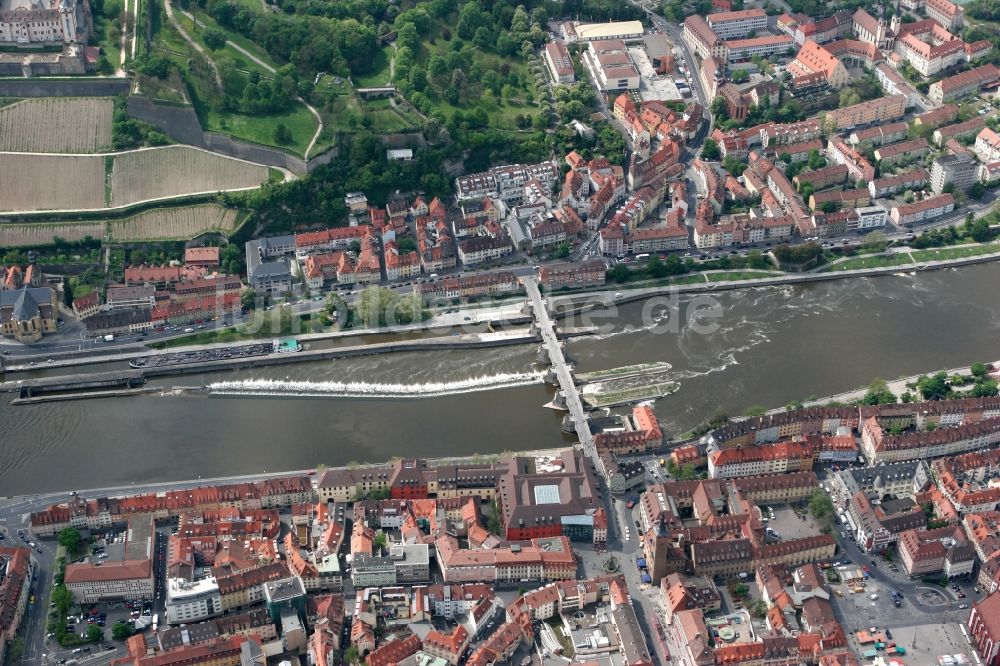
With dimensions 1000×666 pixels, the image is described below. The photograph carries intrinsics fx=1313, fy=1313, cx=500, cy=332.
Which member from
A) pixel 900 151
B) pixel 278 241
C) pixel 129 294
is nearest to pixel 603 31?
pixel 900 151

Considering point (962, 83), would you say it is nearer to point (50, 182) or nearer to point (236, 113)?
point (236, 113)

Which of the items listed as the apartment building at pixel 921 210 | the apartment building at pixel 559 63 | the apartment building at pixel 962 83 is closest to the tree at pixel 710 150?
the apartment building at pixel 559 63

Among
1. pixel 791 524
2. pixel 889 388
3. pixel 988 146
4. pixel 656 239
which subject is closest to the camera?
pixel 791 524

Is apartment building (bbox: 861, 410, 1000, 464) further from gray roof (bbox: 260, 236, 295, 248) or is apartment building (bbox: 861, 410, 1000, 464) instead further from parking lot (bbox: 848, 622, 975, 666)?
gray roof (bbox: 260, 236, 295, 248)

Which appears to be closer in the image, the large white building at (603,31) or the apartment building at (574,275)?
the apartment building at (574,275)

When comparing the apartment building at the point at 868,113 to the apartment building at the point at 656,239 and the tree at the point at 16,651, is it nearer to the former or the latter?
the apartment building at the point at 656,239

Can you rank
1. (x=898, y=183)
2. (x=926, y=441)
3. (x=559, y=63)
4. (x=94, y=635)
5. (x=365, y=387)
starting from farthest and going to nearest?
(x=559, y=63) → (x=898, y=183) → (x=365, y=387) → (x=926, y=441) → (x=94, y=635)

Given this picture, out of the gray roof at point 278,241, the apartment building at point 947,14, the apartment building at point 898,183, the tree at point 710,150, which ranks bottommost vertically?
the gray roof at point 278,241

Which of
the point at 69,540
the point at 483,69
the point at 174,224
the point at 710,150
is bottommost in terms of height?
the point at 174,224
